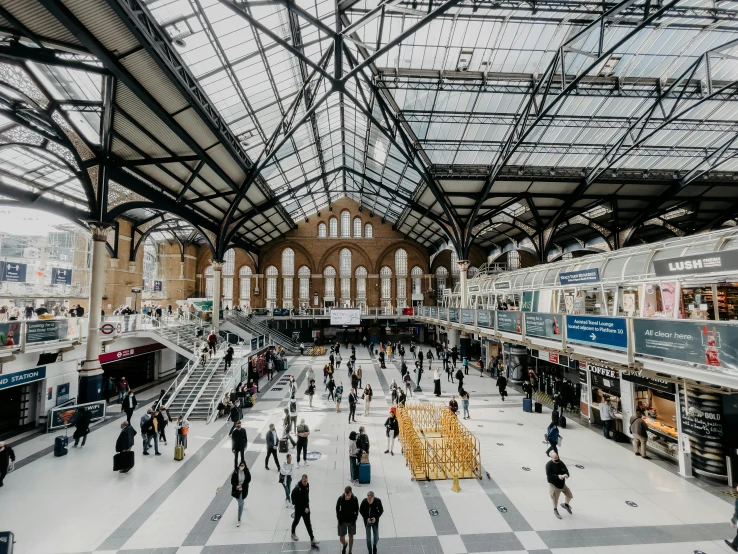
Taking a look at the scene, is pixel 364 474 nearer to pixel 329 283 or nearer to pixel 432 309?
pixel 432 309

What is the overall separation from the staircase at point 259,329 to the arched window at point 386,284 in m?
12.4

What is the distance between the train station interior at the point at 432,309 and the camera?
23.8 feet

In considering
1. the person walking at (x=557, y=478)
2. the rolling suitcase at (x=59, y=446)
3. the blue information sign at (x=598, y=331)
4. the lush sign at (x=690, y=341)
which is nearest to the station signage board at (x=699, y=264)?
the lush sign at (x=690, y=341)

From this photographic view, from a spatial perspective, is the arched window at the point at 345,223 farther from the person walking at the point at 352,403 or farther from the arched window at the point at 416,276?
the person walking at the point at 352,403

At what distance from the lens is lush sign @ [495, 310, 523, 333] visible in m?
13.7

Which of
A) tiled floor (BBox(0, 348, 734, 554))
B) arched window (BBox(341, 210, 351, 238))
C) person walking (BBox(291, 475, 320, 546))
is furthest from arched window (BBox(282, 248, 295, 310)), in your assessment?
person walking (BBox(291, 475, 320, 546))

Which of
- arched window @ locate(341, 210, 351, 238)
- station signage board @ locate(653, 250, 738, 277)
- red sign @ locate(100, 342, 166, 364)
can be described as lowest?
red sign @ locate(100, 342, 166, 364)

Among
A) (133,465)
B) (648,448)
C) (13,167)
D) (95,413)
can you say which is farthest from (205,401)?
(648,448)

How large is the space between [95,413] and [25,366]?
9.78 ft

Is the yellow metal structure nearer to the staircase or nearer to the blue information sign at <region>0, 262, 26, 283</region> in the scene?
the blue information sign at <region>0, 262, 26, 283</region>

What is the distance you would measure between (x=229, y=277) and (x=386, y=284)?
1870 centimetres

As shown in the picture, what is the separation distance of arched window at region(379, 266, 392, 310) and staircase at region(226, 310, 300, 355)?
40.8ft

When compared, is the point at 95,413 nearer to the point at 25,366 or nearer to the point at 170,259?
the point at 25,366

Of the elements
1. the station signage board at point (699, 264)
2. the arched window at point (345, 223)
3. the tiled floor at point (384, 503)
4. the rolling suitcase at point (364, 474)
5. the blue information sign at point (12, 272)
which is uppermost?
the arched window at point (345, 223)
